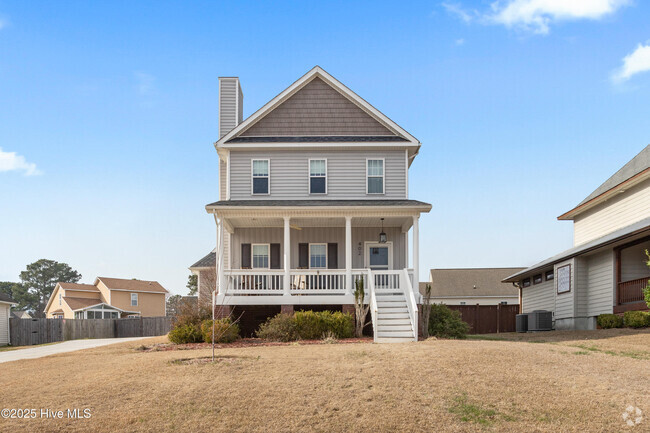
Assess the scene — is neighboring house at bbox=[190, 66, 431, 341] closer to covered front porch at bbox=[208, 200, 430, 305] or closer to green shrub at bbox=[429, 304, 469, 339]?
covered front porch at bbox=[208, 200, 430, 305]

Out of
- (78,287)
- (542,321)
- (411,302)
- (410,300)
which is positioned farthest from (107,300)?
(411,302)

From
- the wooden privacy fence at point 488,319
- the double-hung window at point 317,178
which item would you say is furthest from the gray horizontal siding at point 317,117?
the wooden privacy fence at point 488,319

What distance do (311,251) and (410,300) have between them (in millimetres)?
5924

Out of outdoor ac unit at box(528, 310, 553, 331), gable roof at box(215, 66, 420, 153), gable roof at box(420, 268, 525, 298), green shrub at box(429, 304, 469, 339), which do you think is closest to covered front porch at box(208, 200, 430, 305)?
green shrub at box(429, 304, 469, 339)

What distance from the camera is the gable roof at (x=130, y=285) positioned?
5875cm

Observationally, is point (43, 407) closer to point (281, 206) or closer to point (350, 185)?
point (281, 206)

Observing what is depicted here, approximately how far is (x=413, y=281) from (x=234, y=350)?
7.59m

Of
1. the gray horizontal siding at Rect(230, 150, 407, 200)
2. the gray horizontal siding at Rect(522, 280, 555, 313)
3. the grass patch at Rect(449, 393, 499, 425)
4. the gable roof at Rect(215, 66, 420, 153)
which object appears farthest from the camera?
the gray horizontal siding at Rect(522, 280, 555, 313)

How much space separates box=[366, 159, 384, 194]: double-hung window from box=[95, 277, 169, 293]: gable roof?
131ft

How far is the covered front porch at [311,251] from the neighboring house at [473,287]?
25.6 metres

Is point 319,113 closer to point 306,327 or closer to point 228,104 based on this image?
point 228,104

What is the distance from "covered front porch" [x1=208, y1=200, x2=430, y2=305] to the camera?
2161 centimetres

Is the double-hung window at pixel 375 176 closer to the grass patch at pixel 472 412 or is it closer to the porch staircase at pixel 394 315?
the porch staircase at pixel 394 315

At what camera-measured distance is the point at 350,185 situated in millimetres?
24688
